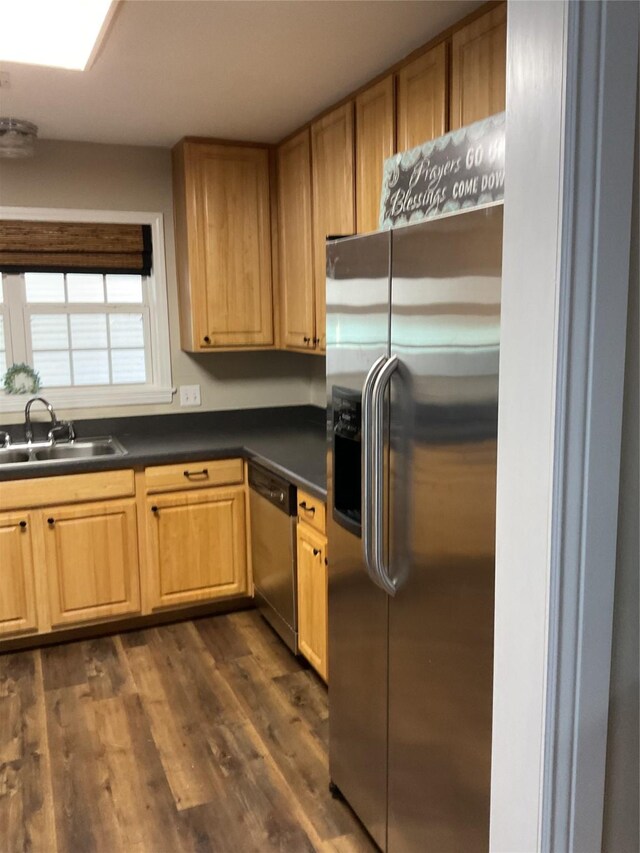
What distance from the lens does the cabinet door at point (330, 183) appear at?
9.45 ft

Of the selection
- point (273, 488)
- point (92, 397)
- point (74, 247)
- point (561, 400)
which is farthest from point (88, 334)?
point (561, 400)

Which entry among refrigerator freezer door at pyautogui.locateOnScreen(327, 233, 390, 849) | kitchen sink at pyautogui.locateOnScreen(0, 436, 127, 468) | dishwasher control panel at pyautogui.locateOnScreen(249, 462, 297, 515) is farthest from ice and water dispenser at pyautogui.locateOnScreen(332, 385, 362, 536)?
kitchen sink at pyautogui.locateOnScreen(0, 436, 127, 468)

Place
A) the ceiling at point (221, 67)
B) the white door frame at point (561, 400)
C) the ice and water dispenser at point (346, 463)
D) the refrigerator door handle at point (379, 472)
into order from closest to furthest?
the white door frame at point (561, 400) < the refrigerator door handle at point (379, 472) < the ice and water dispenser at point (346, 463) < the ceiling at point (221, 67)

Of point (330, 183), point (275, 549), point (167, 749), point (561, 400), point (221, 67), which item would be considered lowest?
point (167, 749)

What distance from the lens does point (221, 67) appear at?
253 centimetres

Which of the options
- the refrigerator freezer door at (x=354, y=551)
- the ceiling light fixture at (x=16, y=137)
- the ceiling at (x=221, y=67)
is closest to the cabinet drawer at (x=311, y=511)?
the refrigerator freezer door at (x=354, y=551)

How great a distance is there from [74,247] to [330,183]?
141 centimetres

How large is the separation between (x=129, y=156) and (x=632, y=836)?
3567mm

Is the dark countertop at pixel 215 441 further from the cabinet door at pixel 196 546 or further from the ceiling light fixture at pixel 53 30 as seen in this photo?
the ceiling light fixture at pixel 53 30

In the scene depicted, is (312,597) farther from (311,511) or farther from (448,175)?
(448,175)

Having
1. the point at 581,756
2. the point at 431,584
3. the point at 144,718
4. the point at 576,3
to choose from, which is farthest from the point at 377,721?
the point at 576,3

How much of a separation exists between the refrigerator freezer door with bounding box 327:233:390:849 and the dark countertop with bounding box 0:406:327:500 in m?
0.51

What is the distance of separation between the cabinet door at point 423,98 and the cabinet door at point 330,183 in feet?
1.27

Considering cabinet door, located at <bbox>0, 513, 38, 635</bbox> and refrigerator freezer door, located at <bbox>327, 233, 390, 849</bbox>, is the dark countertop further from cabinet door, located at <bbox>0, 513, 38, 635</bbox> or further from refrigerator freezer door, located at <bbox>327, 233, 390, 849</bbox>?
refrigerator freezer door, located at <bbox>327, 233, 390, 849</bbox>
